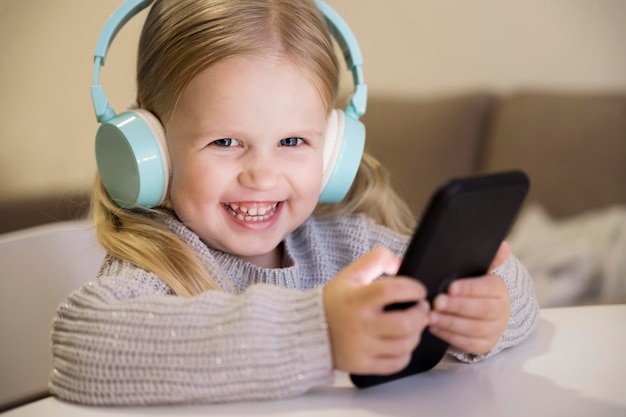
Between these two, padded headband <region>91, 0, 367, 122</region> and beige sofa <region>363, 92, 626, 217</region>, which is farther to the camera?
beige sofa <region>363, 92, 626, 217</region>

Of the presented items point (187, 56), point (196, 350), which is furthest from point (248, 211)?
point (196, 350)

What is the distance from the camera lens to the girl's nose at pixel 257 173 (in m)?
0.93

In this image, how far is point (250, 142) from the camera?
92 cm

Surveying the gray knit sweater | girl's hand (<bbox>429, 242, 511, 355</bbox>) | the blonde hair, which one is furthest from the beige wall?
girl's hand (<bbox>429, 242, 511, 355</bbox>)

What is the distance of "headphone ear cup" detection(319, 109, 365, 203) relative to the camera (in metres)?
1.00

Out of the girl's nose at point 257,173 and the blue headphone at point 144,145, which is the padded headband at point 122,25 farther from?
the girl's nose at point 257,173

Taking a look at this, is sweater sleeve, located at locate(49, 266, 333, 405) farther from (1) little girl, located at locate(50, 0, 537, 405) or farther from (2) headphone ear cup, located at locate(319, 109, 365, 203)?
(2) headphone ear cup, located at locate(319, 109, 365, 203)

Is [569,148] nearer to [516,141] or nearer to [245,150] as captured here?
[516,141]

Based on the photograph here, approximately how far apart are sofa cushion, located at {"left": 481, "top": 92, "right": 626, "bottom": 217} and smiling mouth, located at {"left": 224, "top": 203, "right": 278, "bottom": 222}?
119 cm

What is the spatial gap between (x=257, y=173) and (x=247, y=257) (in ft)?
0.56

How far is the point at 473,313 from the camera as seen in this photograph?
75cm

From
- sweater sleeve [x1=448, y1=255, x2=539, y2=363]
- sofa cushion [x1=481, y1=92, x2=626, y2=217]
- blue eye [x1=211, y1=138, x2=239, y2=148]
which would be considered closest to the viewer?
sweater sleeve [x1=448, y1=255, x2=539, y2=363]

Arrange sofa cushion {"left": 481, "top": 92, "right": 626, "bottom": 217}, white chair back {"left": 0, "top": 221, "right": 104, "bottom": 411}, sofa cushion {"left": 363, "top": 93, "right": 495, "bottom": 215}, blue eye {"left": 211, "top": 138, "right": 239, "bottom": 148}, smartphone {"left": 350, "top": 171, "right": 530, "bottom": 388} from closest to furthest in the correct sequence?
smartphone {"left": 350, "top": 171, "right": 530, "bottom": 388} → blue eye {"left": 211, "top": 138, "right": 239, "bottom": 148} → white chair back {"left": 0, "top": 221, "right": 104, "bottom": 411} → sofa cushion {"left": 481, "top": 92, "right": 626, "bottom": 217} → sofa cushion {"left": 363, "top": 93, "right": 495, "bottom": 215}

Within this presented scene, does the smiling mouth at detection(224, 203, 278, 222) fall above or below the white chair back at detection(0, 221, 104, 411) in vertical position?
above
